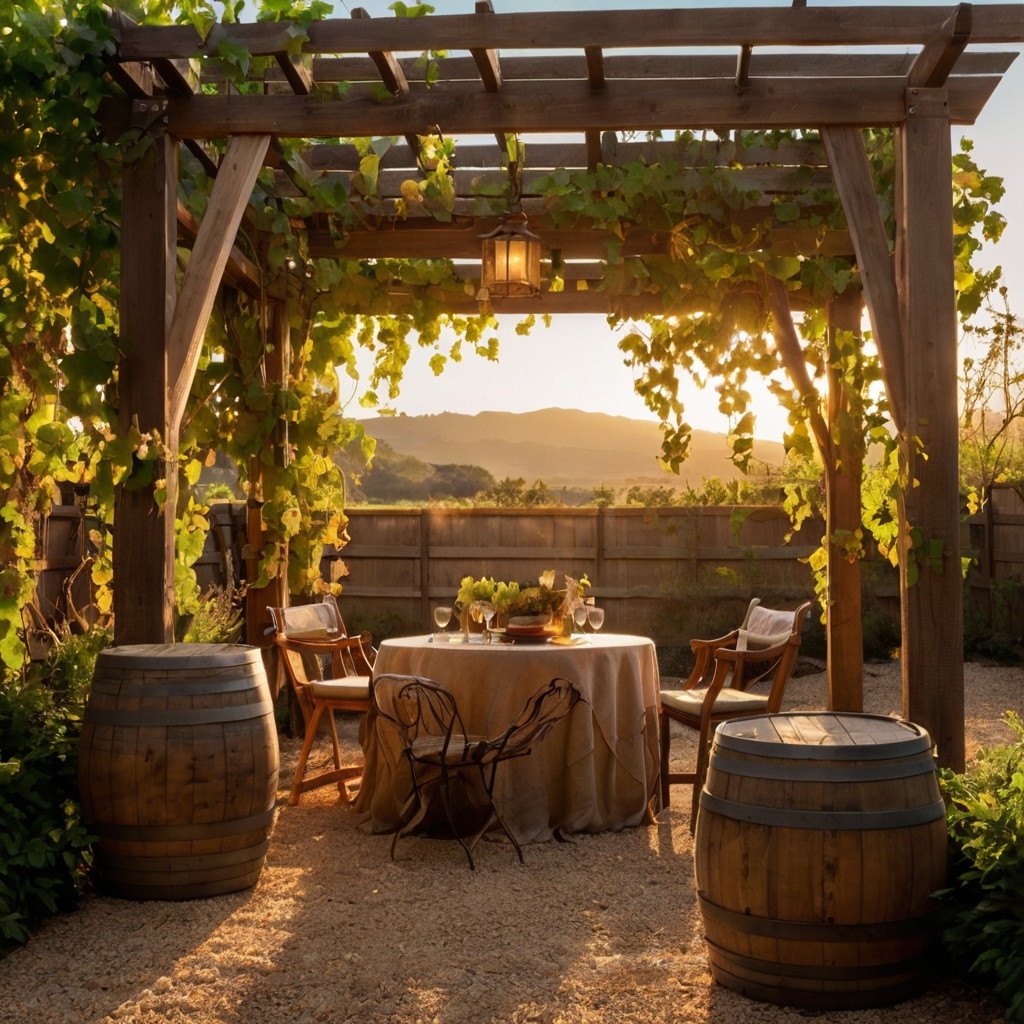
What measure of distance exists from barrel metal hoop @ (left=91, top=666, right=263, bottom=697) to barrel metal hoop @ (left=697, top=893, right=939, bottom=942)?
5.30ft

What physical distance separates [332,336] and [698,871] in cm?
427

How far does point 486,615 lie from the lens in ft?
15.1

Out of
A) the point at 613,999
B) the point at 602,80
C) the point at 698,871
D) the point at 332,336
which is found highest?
the point at 602,80

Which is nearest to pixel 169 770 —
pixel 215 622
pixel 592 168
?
pixel 592 168

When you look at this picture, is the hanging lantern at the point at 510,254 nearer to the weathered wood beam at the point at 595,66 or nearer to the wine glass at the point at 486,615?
the weathered wood beam at the point at 595,66

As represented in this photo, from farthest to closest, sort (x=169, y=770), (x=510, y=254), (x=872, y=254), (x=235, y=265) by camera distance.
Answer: (x=235, y=265)
(x=510, y=254)
(x=872, y=254)
(x=169, y=770)

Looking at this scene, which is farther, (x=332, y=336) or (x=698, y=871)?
(x=332, y=336)

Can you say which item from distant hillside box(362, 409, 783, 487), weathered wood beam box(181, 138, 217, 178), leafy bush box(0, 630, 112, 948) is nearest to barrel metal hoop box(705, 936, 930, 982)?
leafy bush box(0, 630, 112, 948)

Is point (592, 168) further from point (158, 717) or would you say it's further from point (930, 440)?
point (158, 717)

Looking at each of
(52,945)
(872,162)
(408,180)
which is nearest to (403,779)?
(52,945)

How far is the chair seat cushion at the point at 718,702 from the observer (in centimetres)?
454

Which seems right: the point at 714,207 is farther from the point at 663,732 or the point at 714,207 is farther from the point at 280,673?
the point at 280,673

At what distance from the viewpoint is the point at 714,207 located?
484 cm

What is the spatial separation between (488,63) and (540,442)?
1827 inches
